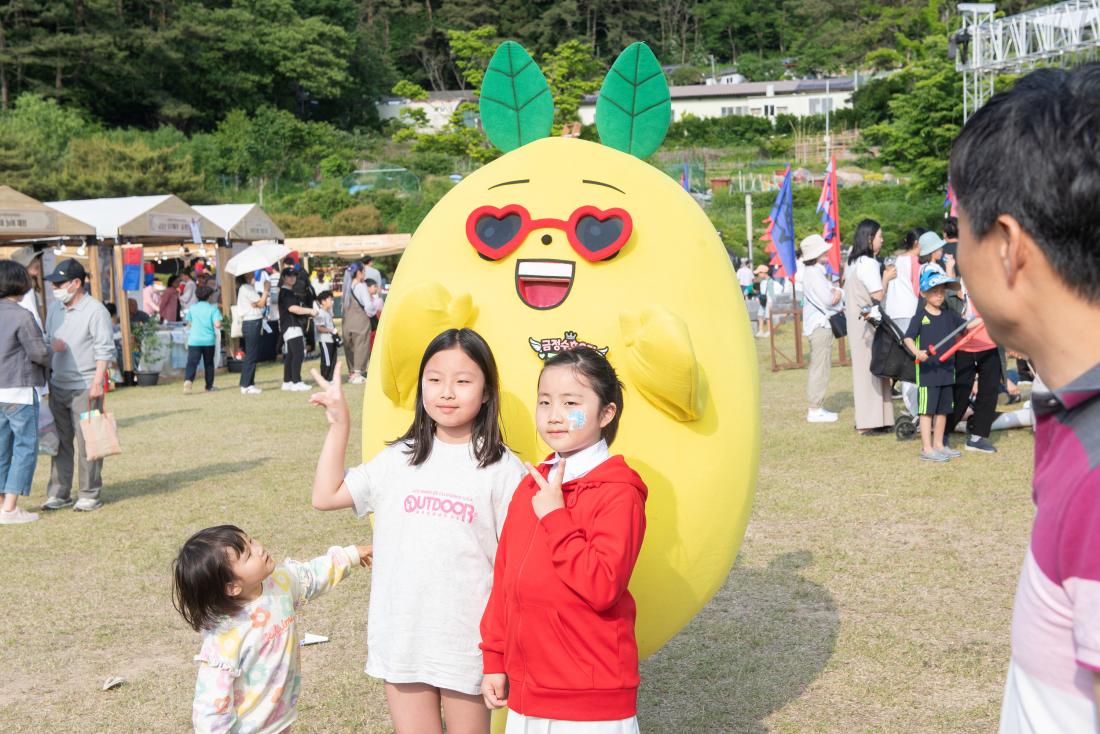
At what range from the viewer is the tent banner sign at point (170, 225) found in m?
16.2

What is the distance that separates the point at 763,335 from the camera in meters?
19.9

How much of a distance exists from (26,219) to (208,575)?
1208 cm

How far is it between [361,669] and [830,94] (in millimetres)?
73456

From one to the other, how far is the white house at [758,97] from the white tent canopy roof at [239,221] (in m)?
56.8

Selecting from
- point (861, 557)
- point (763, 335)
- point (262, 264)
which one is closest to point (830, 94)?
point (763, 335)

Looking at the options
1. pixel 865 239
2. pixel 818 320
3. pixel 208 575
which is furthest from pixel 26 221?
pixel 208 575

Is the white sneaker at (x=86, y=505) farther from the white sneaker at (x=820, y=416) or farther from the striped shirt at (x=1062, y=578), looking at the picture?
the striped shirt at (x=1062, y=578)

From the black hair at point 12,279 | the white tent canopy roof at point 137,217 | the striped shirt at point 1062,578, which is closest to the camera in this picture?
the striped shirt at point 1062,578

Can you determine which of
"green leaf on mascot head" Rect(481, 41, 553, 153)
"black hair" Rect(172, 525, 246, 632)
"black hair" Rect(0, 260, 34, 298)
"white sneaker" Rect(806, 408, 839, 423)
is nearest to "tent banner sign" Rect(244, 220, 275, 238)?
"black hair" Rect(0, 260, 34, 298)

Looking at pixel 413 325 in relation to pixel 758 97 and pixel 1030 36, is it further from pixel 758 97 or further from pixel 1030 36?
pixel 758 97

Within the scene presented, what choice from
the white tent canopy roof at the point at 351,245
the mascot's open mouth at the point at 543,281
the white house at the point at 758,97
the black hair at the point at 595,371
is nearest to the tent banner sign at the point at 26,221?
the mascot's open mouth at the point at 543,281

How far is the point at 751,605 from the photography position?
5246 millimetres

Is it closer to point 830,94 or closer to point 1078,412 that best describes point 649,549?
point 1078,412

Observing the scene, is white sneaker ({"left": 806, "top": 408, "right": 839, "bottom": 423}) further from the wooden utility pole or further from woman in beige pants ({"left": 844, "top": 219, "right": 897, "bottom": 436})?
the wooden utility pole
